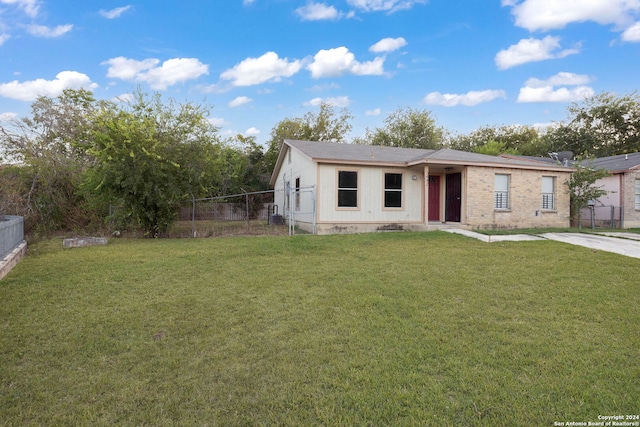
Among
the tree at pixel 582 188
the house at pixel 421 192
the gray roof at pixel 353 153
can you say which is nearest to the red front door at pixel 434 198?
the house at pixel 421 192

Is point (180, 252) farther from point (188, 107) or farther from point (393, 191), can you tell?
point (393, 191)

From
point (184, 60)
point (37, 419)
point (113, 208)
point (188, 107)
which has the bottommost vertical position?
point (37, 419)

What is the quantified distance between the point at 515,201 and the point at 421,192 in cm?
358

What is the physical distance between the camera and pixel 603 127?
103 feet

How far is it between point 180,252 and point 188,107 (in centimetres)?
Answer: 612

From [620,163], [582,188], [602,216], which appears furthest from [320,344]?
[620,163]

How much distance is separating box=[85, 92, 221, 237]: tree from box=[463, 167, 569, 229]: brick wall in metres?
9.33

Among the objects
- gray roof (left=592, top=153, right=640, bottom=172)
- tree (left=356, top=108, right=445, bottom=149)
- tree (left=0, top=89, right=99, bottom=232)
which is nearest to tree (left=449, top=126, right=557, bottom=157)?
tree (left=356, top=108, right=445, bottom=149)

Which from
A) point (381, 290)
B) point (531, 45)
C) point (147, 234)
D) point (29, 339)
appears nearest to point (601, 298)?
point (381, 290)

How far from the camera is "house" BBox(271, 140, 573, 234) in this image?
12.3m

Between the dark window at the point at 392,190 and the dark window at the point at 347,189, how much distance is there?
116 centimetres

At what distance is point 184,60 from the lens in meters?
16.6

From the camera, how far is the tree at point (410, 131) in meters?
33.1

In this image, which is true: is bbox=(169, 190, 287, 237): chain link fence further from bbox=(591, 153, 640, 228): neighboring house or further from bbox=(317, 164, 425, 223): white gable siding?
bbox=(591, 153, 640, 228): neighboring house
